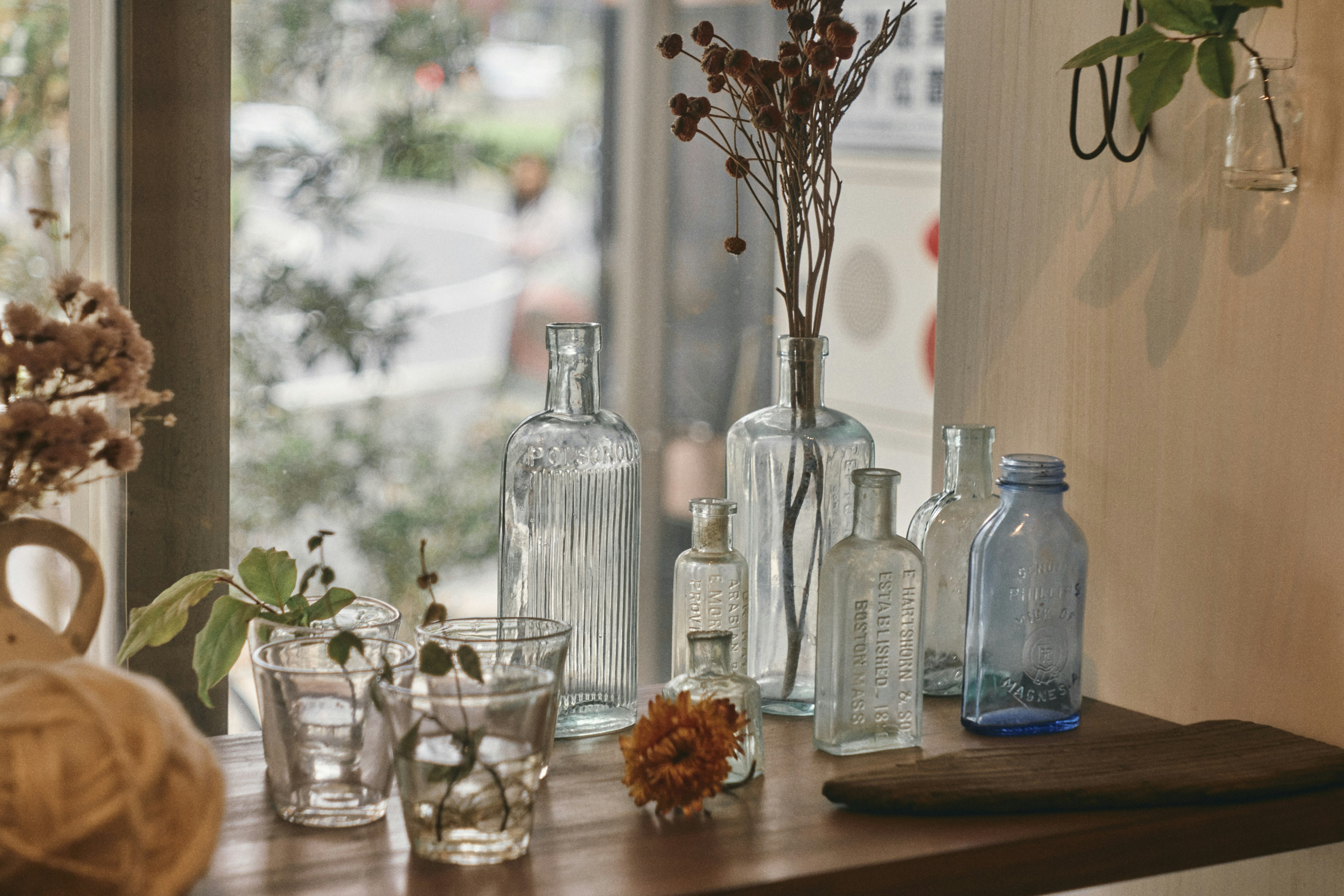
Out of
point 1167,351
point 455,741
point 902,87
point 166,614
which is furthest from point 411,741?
point 902,87

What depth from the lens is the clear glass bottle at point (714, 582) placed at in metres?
0.97

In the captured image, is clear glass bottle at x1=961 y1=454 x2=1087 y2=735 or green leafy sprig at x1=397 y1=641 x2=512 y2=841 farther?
clear glass bottle at x1=961 y1=454 x2=1087 y2=735

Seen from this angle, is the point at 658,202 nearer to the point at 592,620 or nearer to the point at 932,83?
the point at 932,83

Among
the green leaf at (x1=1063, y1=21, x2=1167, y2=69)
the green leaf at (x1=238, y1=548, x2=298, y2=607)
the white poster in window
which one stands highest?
the white poster in window

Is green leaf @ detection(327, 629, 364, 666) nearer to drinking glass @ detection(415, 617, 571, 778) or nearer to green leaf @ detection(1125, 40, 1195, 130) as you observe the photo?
drinking glass @ detection(415, 617, 571, 778)

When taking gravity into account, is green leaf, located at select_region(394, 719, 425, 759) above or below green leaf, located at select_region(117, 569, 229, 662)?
below

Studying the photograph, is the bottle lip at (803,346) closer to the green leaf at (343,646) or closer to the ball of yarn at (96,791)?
the green leaf at (343,646)

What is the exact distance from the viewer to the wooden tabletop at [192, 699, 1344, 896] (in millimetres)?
707

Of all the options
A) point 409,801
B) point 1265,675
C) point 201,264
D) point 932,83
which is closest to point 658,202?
point 932,83

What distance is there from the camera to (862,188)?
2199mm

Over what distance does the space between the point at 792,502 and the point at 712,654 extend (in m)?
0.20

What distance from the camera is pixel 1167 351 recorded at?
1.01 metres

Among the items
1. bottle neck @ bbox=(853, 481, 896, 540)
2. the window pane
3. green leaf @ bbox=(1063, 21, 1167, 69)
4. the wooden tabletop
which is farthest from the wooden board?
the window pane

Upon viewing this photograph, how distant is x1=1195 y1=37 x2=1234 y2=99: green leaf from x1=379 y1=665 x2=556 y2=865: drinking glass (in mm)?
591
